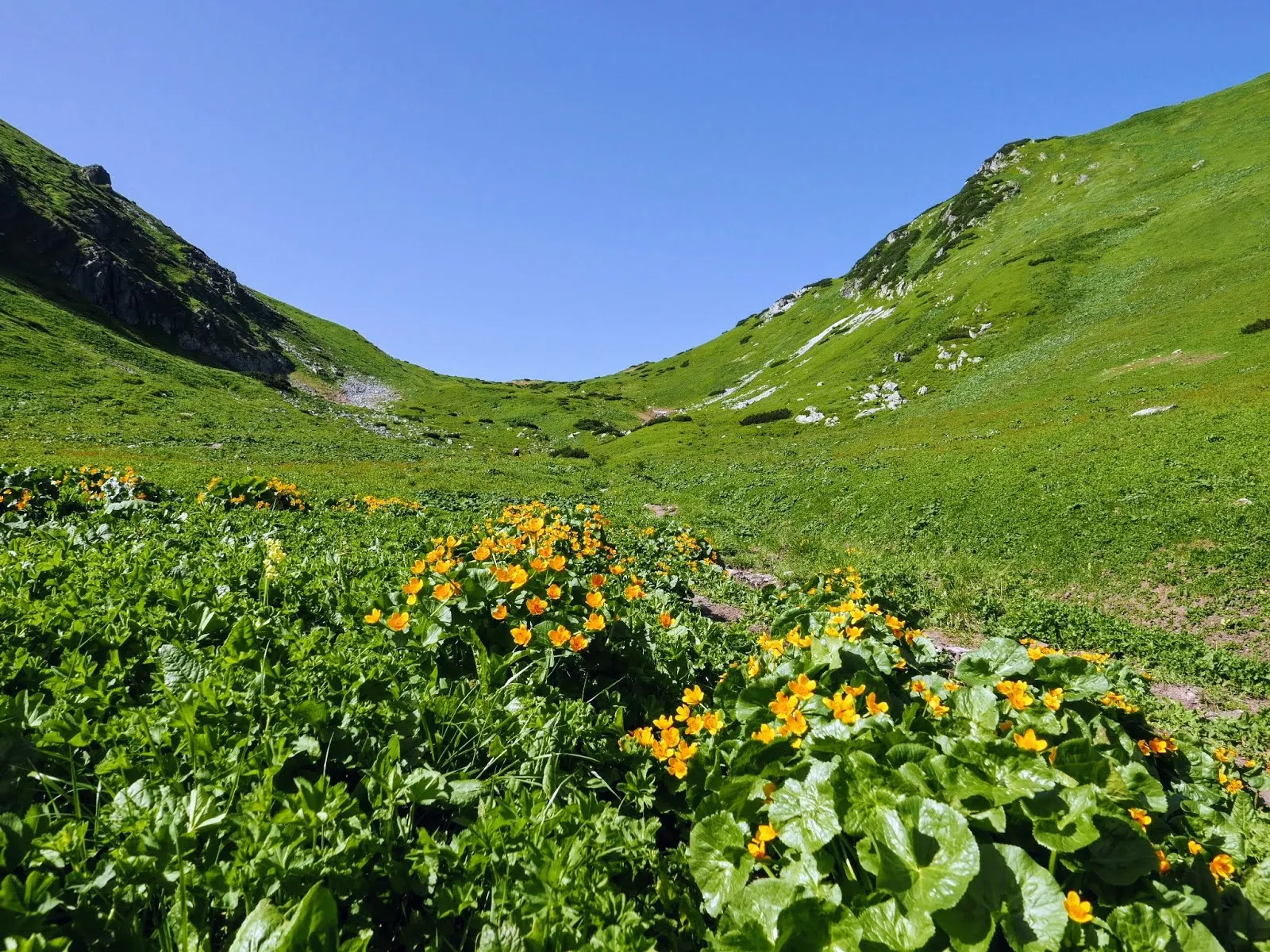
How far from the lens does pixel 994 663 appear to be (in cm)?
526

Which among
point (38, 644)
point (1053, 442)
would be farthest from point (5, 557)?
point (1053, 442)

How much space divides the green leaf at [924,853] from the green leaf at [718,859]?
770 millimetres

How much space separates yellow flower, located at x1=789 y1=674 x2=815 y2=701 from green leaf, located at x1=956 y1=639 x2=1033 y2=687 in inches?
75.8

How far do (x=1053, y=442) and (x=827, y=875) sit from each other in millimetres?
28884

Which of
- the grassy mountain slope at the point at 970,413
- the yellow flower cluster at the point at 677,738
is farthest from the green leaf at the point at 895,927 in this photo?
the grassy mountain slope at the point at 970,413

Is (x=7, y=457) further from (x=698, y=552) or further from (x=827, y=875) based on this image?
(x=827, y=875)

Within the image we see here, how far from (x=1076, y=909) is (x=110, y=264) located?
113 m

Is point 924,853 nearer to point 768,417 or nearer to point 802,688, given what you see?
point 802,688

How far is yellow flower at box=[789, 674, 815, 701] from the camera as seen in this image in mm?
4191

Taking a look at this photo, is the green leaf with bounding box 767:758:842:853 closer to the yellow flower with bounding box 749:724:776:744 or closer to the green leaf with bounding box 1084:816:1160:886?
the yellow flower with bounding box 749:724:776:744

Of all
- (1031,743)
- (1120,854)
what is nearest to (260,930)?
(1031,743)

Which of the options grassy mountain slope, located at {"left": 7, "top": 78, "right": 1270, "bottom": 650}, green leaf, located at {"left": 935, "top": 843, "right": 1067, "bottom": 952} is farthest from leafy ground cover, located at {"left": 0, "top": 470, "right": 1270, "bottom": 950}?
grassy mountain slope, located at {"left": 7, "top": 78, "right": 1270, "bottom": 650}

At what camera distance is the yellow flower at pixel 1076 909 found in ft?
7.97

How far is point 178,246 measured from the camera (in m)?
113
